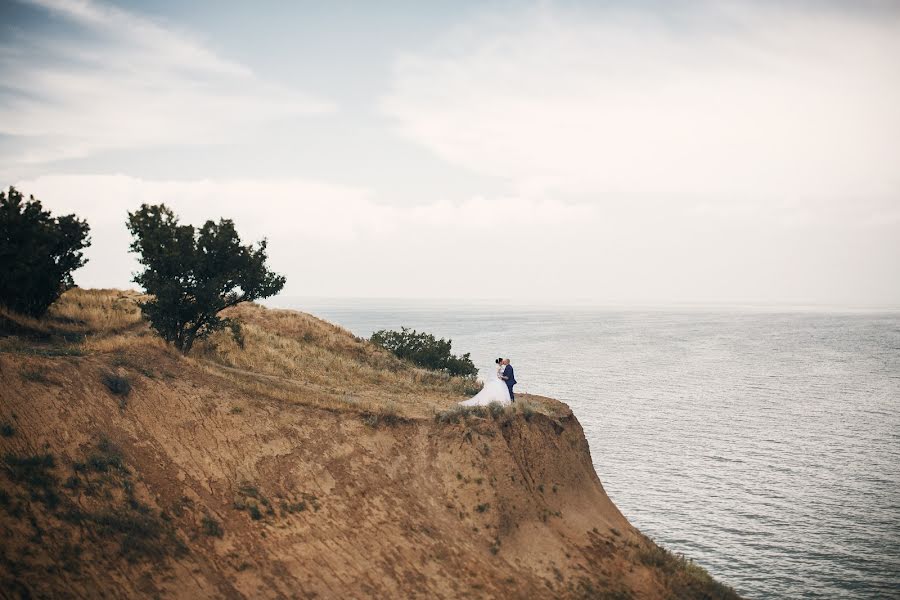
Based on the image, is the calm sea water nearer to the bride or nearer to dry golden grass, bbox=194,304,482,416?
the bride

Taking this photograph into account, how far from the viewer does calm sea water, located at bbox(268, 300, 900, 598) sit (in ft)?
105

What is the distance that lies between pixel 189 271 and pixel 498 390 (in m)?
17.8

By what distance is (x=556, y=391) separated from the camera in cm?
7600

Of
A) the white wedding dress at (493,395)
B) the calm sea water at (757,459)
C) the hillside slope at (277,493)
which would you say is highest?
the white wedding dress at (493,395)

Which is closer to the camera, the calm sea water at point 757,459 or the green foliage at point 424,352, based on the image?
the calm sea water at point 757,459

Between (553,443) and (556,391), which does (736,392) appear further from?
(553,443)

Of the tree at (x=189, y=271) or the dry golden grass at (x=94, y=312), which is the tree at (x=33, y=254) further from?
the tree at (x=189, y=271)

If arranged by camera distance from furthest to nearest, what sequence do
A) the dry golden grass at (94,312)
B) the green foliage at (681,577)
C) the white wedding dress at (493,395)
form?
the dry golden grass at (94,312) → the white wedding dress at (493,395) → the green foliage at (681,577)

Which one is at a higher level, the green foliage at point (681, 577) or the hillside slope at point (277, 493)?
the hillside slope at point (277, 493)

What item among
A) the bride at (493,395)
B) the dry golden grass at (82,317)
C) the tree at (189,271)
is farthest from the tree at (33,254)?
the bride at (493,395)

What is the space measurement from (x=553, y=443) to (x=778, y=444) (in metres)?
35.4

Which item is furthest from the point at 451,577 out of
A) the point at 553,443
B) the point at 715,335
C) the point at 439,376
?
the point at 715,335

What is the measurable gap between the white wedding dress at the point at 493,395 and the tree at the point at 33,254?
2525 cm

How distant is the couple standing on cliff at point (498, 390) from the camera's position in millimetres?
28406
